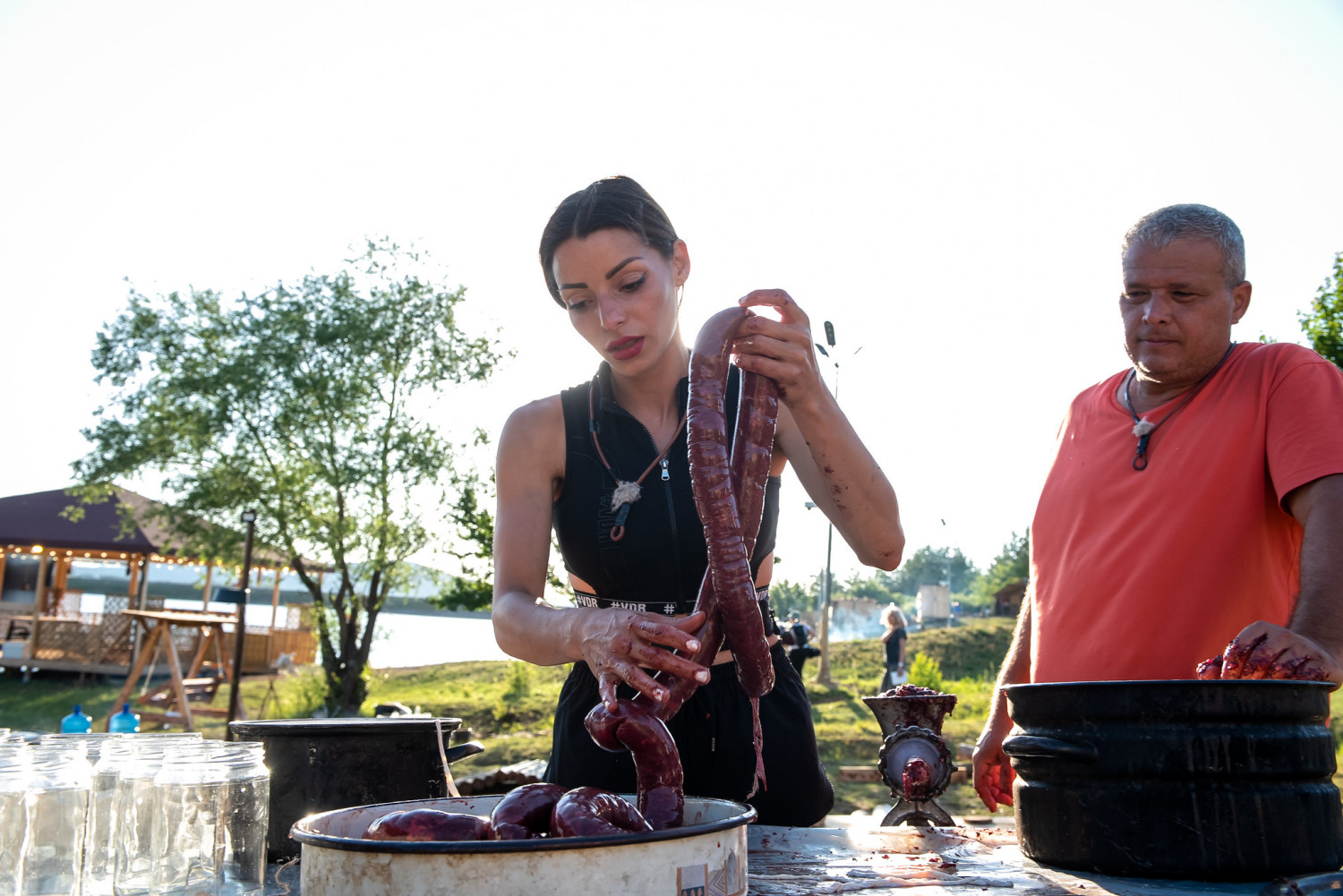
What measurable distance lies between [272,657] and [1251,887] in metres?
27.4

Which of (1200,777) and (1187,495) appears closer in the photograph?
(1200,777)

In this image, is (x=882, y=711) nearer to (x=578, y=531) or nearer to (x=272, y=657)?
(x=578, y=531)

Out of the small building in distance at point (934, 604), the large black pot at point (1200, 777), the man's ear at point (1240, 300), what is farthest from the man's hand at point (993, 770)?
the small building in distance at point (934, 604)

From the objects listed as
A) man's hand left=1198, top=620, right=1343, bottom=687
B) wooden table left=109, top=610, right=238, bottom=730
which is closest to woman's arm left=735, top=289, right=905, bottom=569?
man's hand left=1198, top=620, right=1343, bottom=687

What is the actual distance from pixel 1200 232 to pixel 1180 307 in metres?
0.25

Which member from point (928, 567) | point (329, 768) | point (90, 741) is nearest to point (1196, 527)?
point (329, 768)

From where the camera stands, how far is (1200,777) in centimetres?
169

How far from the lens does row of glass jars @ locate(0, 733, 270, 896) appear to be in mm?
1553

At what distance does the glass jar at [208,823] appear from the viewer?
5.59 feet

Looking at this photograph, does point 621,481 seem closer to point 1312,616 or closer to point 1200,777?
point 1200,777

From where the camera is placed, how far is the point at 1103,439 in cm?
332

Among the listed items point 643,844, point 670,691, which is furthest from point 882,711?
point 643,844

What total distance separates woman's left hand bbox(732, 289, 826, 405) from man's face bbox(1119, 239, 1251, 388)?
180 cm

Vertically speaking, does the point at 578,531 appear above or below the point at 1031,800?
above
